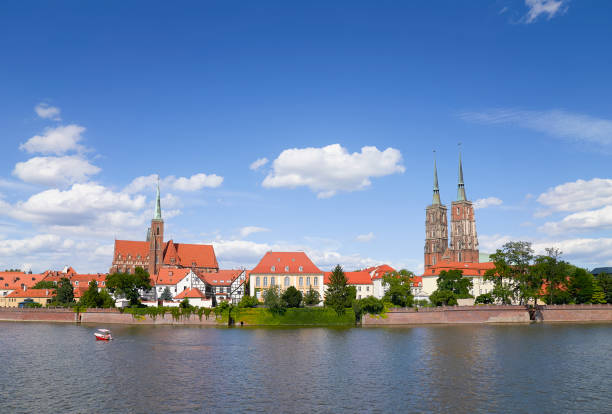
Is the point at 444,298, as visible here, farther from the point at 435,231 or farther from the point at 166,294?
the point at 435,231

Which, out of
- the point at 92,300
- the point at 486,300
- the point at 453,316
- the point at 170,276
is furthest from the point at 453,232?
the point at 92,300

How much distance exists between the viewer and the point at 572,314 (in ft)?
311

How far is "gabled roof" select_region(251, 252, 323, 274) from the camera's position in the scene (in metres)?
102

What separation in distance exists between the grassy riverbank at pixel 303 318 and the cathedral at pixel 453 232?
106 m

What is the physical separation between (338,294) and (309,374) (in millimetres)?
45376

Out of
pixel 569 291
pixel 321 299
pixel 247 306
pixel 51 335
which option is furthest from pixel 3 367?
pixel 569 291

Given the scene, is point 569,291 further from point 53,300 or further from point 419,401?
point 53,300

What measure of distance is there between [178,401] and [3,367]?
2248 centimetres

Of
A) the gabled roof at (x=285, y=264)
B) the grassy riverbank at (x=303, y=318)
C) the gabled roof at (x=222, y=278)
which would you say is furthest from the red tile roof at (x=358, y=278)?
the grassy riverbank at (x=303, y=318)

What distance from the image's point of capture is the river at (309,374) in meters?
32.3

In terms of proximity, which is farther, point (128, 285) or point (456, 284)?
point (456, 284)

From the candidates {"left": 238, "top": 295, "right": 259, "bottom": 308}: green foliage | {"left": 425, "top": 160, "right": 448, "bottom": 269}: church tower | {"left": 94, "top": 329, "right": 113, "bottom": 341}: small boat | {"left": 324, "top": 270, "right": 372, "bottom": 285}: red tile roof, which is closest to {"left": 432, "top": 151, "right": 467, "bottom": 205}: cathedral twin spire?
{"left": 425, "top": 160, "right": 448, "bottom": 269}: church tower

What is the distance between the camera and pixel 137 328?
274ft

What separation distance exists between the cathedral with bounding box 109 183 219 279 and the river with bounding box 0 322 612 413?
70.8 metres
